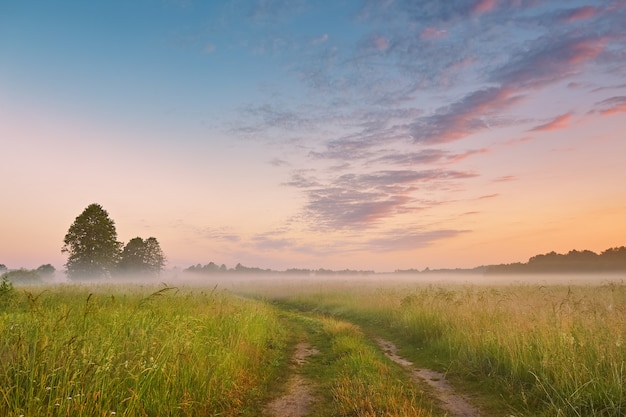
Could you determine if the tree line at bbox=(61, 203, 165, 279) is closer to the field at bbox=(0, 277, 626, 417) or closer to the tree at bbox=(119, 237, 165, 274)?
the tree at bbox=(119, 237, 165, 274)

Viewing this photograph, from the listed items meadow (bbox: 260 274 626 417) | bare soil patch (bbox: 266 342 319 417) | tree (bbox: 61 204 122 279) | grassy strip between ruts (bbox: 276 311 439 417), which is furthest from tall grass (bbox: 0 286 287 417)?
tree (bbox: 61 204 122 279)

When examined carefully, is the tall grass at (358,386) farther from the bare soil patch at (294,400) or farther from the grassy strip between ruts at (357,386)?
the bare soil patch at (294,400)

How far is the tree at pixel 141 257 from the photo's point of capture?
69375 mm

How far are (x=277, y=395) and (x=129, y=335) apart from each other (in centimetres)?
385

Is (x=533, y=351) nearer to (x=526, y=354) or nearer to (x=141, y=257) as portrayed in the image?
(x=526, y=354)

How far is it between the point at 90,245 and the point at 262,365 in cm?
4836

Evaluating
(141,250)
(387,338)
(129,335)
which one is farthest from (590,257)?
(129,335)

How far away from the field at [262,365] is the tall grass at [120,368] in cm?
3

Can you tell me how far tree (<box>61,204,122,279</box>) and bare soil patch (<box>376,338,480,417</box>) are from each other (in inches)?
1920

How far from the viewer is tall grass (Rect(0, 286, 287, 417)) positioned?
193 inches

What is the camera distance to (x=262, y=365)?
35.0 feet

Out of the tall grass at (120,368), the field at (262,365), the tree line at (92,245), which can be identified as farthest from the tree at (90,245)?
the tall grass at (120,368)

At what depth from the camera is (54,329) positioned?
595cm

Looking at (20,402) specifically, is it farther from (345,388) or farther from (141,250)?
(141,250)
